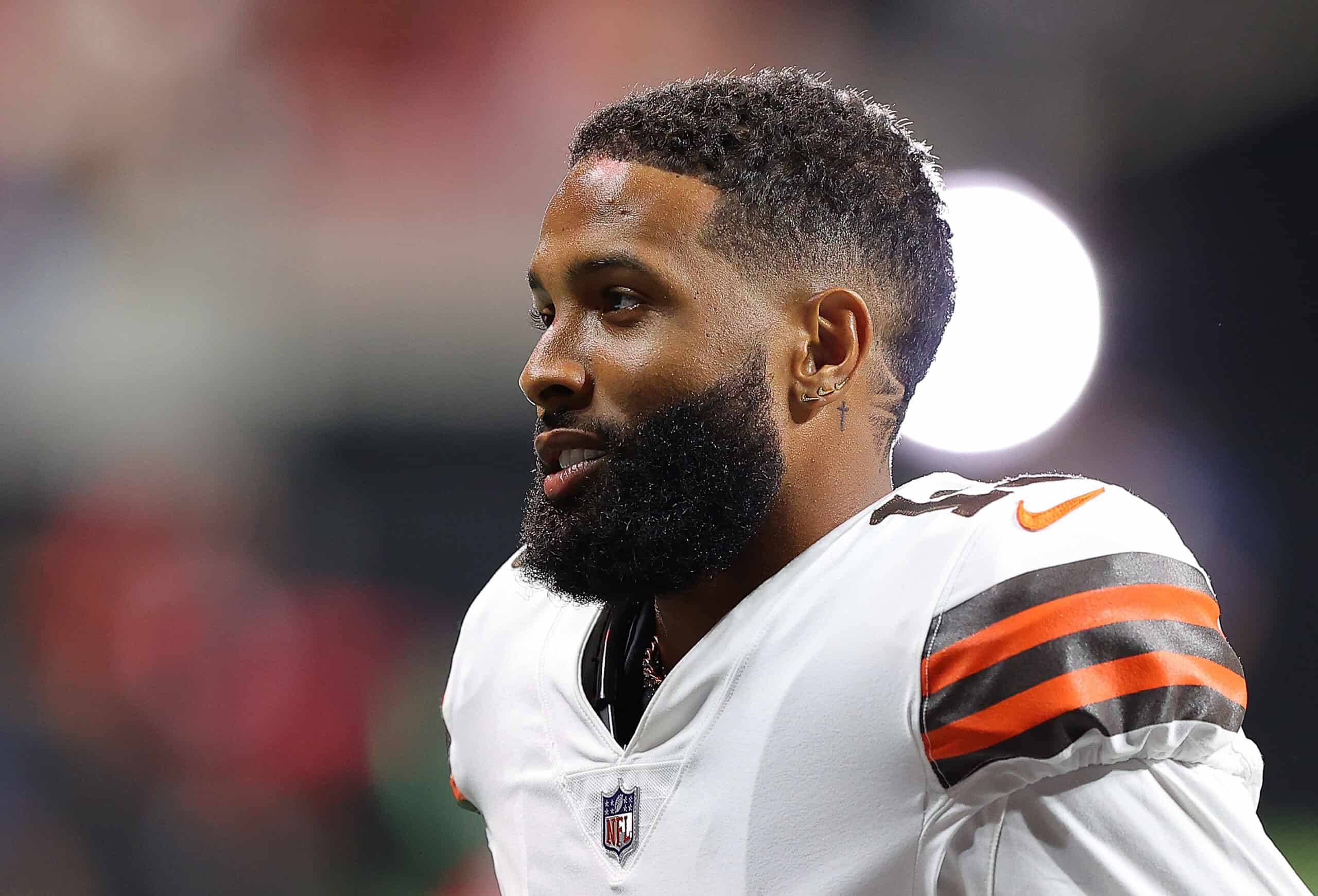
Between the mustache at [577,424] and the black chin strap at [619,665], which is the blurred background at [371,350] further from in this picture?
the mustache at [577,424]

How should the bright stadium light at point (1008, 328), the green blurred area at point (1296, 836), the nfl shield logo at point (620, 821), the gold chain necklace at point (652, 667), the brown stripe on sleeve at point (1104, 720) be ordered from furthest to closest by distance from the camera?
the bright stadium light at point (1008, 328)
the green blurred area at point (1296, 836)
the gold chain necklace at point (652, 667)
the nfl shield logo at point (620, 821)
the brown stripe on sleeve at point (1104, 720)

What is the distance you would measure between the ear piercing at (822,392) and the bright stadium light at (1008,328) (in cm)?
86

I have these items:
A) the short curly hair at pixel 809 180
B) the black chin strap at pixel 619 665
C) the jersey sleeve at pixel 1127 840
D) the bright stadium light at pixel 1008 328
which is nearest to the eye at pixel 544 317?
the short curly hair at pixel 809 180

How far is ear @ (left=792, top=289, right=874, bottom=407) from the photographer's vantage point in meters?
0.83

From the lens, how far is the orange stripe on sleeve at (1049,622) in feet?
2.08

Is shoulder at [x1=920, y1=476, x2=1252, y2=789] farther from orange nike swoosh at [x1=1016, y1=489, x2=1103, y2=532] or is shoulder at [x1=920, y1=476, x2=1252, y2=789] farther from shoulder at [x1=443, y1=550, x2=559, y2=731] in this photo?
shoulder at [x1=443, y1=550, x2=559, y2=731]

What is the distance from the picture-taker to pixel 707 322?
0.80 meters

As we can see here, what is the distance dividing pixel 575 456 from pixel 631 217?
17 cm

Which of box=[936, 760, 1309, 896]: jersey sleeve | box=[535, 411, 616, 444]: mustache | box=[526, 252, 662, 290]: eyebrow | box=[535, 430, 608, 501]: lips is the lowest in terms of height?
box=[936, 760, 1309, 896]: jersey sleeve

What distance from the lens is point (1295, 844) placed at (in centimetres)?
159

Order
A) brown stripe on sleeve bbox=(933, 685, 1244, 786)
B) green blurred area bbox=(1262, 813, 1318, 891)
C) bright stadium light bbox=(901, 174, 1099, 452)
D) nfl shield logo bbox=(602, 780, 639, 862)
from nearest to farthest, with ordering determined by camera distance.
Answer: brown stripe on sleeve bbox=(933, 685, 1244, 786)
nfl shield logo bbox=(602, 780, 639, 862)
green blurred area bbox=(1262, 813, 1318, 891)
bright stadium light bbox=(901, 174, 1099, 452)

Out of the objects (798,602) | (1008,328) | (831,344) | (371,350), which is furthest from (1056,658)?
(371,350)

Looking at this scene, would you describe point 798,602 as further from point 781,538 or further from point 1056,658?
point 1056,658

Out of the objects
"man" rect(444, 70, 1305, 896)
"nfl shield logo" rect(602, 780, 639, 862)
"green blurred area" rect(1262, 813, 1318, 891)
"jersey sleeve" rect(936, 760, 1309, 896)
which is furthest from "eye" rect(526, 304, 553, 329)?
"green blurred area" rect(1262, 813, 1318, 891)
